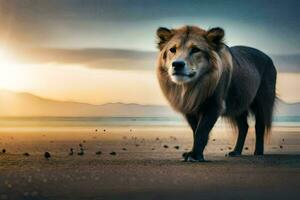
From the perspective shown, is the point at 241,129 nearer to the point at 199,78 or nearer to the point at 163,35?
the point at 199,78

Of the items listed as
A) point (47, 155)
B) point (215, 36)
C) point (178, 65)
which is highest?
point (215, 36)

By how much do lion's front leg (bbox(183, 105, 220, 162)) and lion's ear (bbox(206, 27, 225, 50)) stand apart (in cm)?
43

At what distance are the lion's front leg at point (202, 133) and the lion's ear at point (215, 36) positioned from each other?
0.43m

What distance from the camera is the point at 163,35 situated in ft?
17.0

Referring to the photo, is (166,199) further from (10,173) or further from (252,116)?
(252,116)

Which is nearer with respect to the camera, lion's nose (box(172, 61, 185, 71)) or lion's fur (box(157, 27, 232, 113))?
lion's nose (box(172, 61, 185, 71))

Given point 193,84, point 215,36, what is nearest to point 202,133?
point 193,84

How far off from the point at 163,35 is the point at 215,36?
366 mm

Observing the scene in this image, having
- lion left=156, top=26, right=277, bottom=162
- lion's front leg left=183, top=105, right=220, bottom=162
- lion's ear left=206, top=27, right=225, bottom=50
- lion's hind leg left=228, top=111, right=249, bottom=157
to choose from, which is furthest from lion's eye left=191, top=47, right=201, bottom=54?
lion's hind leg left=228, top=111, right=249, bottom=157

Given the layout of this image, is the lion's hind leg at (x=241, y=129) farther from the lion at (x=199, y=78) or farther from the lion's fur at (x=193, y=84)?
the lion's fur at (x=193, y=84)

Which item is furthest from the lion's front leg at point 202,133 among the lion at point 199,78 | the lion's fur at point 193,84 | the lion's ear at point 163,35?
the lion's ear at point 163,35

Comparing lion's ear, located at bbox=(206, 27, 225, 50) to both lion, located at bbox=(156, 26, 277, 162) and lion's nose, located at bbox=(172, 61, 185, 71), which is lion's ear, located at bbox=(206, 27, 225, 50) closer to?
lion, located at bbox=(156, 26, 277, 162)

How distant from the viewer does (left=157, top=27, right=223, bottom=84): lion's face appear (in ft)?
16.1

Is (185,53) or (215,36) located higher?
(215,36)
